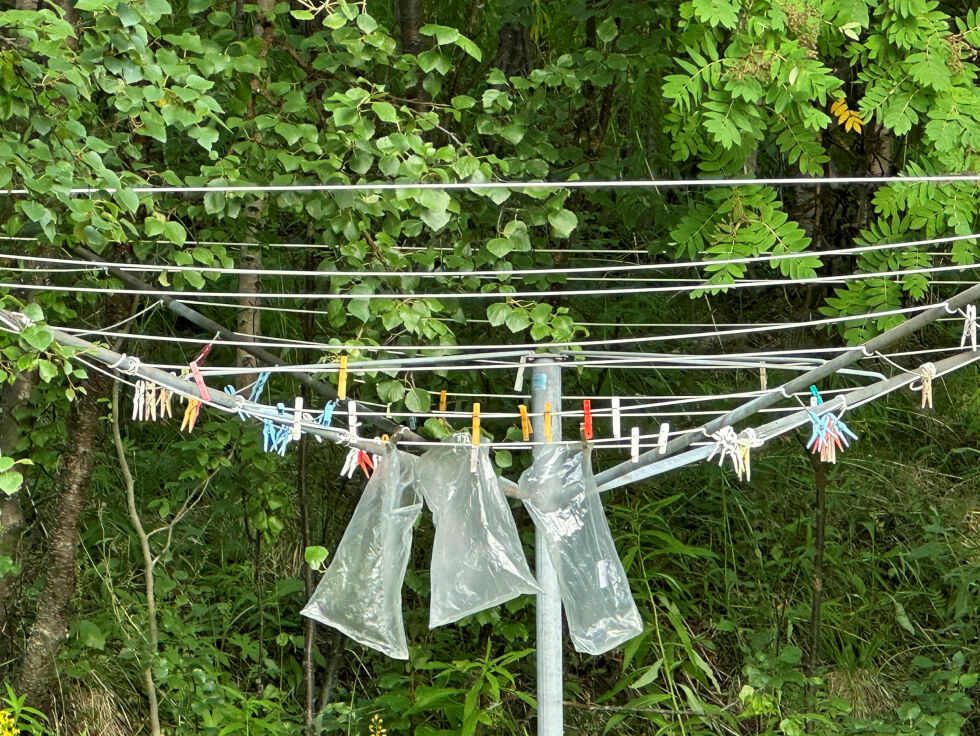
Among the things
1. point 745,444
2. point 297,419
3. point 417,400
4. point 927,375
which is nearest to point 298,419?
point 297,419

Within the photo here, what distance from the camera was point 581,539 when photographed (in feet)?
10.7

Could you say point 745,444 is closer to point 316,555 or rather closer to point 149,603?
point 316,555

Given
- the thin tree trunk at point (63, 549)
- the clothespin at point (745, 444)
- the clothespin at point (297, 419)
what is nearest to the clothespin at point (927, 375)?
the clothespin at point (745, 444)

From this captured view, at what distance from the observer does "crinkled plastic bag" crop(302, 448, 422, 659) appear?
3.35 m

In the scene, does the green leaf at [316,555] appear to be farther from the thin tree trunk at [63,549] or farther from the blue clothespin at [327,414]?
the blue clothespin at [327,414]

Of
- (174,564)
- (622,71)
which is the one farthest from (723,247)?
(174,564)

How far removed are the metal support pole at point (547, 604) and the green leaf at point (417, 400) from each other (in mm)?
309

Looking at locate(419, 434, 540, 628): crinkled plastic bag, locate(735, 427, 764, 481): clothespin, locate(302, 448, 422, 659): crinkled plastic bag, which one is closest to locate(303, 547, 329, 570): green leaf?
locate(302, 448, 422, 659): crinkled plastic bag

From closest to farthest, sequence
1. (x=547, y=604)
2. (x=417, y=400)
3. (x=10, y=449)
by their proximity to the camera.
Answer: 1. (x=547, y=604)
2. (x=417, y=400)
3. (x=10, y=449)

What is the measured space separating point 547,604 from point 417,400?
64cm

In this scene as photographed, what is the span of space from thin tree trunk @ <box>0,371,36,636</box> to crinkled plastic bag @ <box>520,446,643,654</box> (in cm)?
187

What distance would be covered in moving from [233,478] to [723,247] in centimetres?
212

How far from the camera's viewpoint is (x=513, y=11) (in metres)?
4.37

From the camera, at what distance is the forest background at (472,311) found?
3.19 meters
